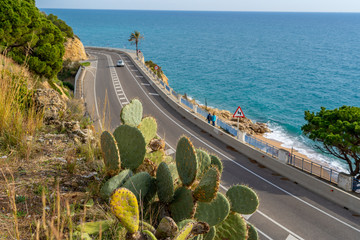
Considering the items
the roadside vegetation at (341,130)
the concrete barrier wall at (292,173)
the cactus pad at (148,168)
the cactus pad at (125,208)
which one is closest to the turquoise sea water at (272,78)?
the concrete barrier wall at (292,173)

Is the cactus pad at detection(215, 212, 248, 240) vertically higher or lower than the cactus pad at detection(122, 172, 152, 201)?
lower

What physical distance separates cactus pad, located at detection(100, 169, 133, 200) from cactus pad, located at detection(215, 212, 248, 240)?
2.17 meters

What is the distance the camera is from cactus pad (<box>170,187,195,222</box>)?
4.84 metres

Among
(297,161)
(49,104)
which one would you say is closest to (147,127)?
(49,104)

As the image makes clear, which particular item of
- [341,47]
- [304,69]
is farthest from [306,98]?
[341,47]

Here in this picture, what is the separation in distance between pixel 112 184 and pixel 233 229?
2490 mm

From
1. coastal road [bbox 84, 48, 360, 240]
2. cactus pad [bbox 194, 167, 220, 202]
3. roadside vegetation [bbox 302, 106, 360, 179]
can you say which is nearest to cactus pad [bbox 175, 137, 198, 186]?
cactus pad [bbox 194, 167, 220, 202]

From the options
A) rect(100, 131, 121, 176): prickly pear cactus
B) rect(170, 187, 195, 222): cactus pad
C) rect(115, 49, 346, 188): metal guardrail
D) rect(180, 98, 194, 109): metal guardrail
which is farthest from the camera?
rect(180, 98, 194, 109): metal guardrail

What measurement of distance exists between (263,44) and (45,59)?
123 meters

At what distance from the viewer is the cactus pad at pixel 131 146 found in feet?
19.3

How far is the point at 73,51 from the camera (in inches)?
2133

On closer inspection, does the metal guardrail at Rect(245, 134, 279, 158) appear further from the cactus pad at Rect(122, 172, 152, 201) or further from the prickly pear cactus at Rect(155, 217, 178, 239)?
the prickly pear cactus at Rect(155, 217, 178, 239)

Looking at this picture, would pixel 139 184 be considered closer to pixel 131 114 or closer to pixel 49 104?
pixel 131 114

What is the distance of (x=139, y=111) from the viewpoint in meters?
7.64
